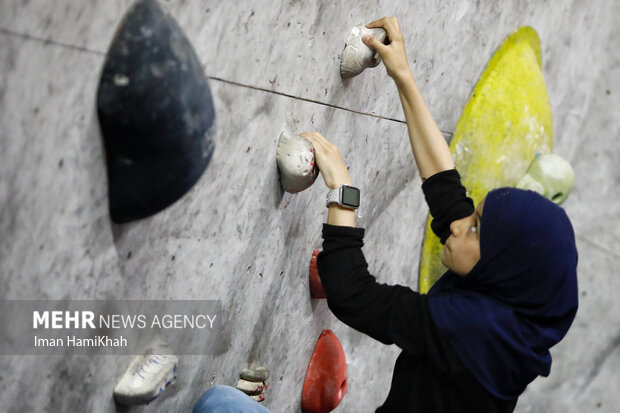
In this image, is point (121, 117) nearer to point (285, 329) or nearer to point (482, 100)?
point (285, 329)

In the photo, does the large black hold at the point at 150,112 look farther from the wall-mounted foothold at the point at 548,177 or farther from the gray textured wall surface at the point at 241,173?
the wall-mounted foothold at the point at 548,177

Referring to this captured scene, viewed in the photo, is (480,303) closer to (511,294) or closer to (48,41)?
(511,294)

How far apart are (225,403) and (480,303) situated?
0.61 meters

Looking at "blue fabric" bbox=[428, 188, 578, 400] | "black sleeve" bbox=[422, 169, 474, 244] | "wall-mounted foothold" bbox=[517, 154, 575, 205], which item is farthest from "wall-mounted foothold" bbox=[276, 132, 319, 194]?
"wall-mounted foothold" bbox=[517, 154, 575, 205]

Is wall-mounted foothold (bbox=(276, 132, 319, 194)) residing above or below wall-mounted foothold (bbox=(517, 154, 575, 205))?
below

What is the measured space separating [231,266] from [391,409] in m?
0.50

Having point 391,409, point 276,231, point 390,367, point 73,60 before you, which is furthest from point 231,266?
point 390,367

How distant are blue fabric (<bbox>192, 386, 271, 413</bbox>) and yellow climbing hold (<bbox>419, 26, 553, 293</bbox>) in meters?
1.06

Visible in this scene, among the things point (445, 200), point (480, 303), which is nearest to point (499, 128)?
point (445, 200)

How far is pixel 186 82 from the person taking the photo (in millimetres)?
1440

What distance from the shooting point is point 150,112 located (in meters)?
1.38

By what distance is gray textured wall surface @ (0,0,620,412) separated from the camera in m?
1.28

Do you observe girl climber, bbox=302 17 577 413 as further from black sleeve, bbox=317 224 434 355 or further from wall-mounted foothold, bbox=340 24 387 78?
wall-mounted foothold, bbox=340 24 387 78

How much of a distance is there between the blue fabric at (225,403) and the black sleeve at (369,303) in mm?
298
